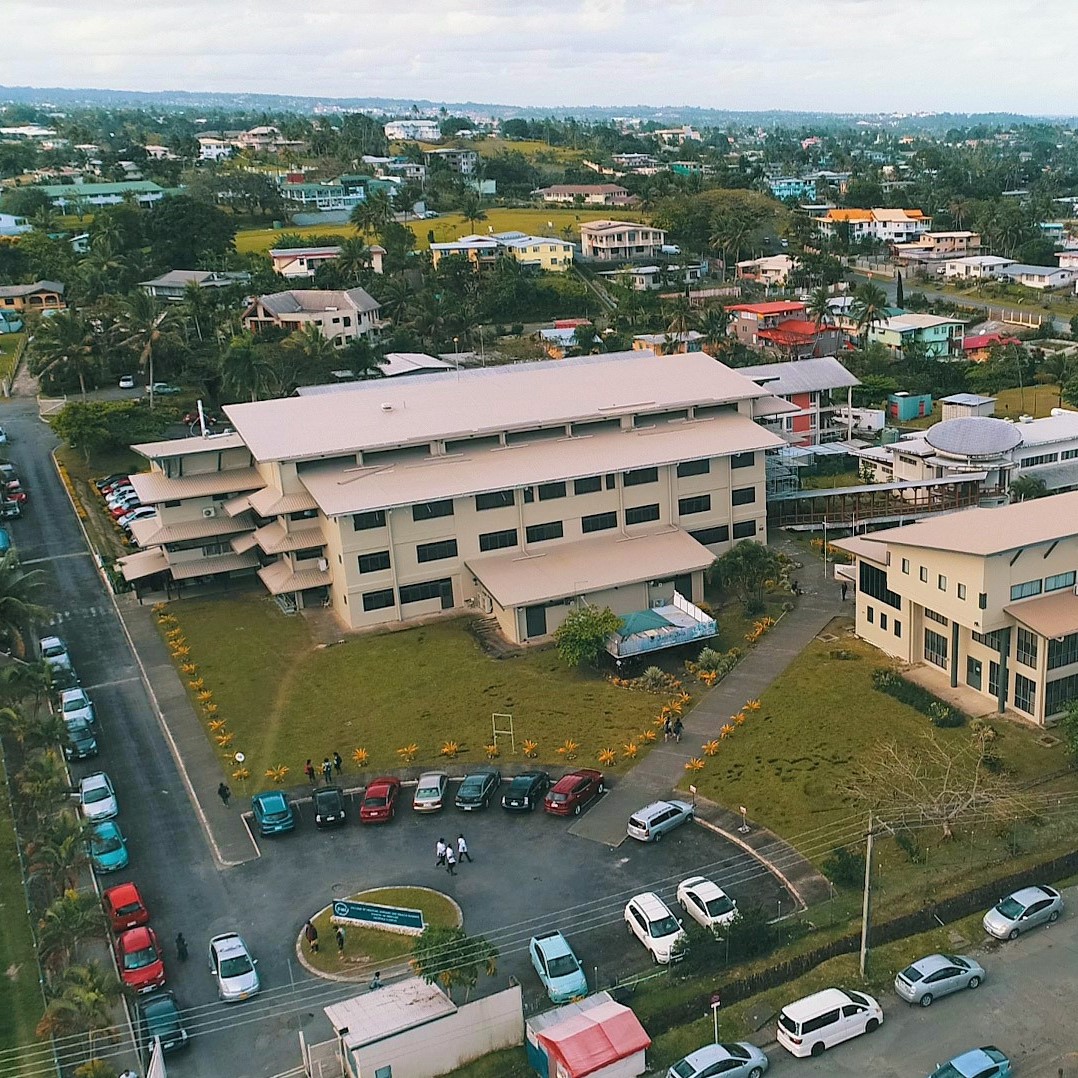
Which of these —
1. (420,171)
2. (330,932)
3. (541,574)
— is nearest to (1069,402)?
(541,574)

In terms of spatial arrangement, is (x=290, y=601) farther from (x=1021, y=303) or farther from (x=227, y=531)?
(x=1021, y=303)

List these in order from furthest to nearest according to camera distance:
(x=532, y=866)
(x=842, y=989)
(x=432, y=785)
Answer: (x=432, y=785) < (x=532, y=866) < (x=842, y=989)

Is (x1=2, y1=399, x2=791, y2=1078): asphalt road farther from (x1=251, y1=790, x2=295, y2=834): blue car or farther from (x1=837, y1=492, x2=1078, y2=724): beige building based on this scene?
(x1=837, y1=492, x2=1078, y2=724): beige building

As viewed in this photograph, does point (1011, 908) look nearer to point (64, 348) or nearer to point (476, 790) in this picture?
point (476, 790)

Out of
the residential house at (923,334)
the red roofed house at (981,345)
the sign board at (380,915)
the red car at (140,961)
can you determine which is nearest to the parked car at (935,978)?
the sign board at (380,915)

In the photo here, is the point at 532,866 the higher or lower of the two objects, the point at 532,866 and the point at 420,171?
the lower

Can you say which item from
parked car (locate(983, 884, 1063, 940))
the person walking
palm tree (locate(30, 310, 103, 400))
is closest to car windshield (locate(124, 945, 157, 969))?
the person walking
